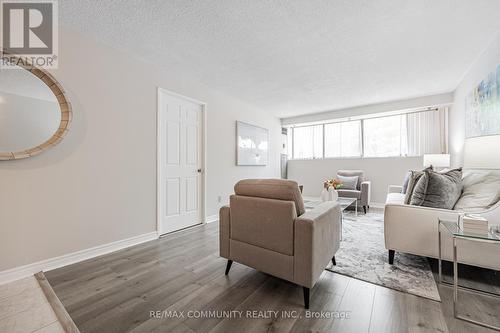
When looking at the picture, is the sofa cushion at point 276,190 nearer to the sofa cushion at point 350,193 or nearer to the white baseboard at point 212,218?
the white baseboard at point 212,218

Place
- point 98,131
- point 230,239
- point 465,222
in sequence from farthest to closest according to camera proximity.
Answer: point 98,131 < point 230,239 < point 465,222

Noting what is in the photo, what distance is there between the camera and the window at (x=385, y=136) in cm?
477

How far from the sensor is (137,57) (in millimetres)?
2719

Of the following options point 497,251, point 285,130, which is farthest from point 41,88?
point 285,130

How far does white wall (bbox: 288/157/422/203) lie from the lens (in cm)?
470

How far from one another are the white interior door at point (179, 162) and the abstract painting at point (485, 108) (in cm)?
Result: 378

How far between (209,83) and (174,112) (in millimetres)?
845

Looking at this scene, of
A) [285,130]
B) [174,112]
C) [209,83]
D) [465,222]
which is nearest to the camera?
[465,222]

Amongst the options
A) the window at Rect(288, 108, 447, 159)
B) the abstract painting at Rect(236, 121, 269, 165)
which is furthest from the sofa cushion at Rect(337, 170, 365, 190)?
the abstract painting at Rect(236, 121, 269, 165)

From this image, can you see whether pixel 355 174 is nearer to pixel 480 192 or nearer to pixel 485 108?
pixel 485 108

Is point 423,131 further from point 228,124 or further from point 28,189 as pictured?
point 28,189

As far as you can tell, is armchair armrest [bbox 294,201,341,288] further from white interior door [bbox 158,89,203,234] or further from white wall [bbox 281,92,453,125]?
white wall [bbox 281,92,453,125]

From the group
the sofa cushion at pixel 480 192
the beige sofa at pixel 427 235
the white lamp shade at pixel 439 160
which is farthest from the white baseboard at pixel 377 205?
the beige sofa at pixel 427 235

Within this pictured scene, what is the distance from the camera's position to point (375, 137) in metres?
5.08
